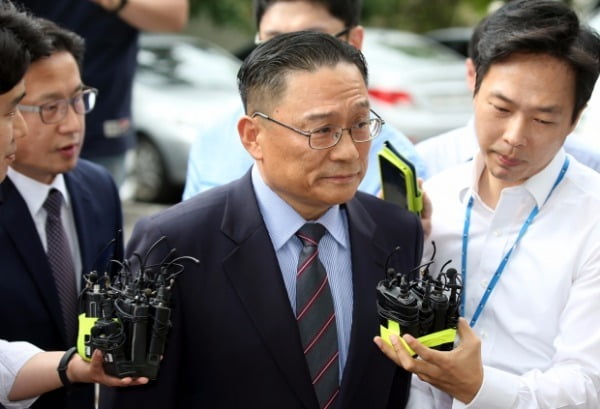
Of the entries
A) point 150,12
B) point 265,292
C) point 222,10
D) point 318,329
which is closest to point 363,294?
point 318,329

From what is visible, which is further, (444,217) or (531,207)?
(444,217)

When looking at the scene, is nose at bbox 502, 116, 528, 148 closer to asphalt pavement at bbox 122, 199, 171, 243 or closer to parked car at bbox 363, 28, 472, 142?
asphalt pavement at bbox 122, 199, 171, 243

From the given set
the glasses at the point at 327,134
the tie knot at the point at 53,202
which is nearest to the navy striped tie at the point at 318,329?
the glasses at the point at 327,134

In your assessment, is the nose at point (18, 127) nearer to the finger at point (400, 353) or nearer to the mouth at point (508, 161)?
the finger at point (400, 353)

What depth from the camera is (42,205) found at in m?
3.12

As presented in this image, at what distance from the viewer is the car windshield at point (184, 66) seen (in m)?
9.62

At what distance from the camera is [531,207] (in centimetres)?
275

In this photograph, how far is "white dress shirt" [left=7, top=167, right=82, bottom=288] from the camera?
3.08 metres

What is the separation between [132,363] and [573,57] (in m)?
1.58

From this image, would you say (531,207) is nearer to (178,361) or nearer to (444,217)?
(444,217)

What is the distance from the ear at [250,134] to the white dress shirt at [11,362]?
0.90m

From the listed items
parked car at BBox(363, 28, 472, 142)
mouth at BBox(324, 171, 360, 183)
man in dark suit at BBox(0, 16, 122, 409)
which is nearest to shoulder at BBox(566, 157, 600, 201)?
mouth at BBox(324, 171, 360, 183)

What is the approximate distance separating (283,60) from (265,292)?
656 millimetres

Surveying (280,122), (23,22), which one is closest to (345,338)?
(280,122)
